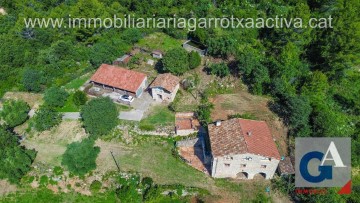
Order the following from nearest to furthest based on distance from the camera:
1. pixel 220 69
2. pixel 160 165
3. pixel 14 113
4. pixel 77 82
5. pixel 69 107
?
pixel 160 165 < pixel 14 113 < pixel 69 107 < pixel 220 69 < pixel 77 82

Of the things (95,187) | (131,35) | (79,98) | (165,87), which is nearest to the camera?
(95,187)

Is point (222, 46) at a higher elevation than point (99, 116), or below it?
higher

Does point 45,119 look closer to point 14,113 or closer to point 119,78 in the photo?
point 14,113

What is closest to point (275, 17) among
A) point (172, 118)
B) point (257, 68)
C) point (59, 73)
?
point (257, 68)

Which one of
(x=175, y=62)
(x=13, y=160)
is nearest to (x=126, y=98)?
(x=175, y=62)

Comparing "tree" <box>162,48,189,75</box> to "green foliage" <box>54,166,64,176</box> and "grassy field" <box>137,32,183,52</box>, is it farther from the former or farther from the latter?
"green foliage" <box>54,166,64,176</box>

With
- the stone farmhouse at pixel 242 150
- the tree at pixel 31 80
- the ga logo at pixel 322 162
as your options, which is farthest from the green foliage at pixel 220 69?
the tree at pixel 31 80

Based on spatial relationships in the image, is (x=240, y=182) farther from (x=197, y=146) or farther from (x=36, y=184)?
(x=36, y=184)
